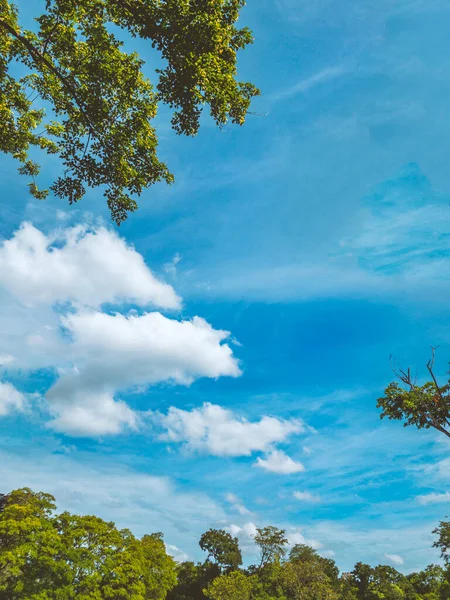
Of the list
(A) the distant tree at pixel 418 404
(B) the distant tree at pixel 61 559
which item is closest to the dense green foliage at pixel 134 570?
(B) the distant tree at pixel 61 559

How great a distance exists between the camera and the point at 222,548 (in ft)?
193

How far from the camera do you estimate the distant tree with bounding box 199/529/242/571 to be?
190 ft

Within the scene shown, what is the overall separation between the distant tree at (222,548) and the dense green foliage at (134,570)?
0.12 m

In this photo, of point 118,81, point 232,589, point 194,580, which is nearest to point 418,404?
point 118,81

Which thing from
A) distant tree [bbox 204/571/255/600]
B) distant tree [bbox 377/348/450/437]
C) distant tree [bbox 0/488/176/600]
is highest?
distant tree [bbox 377/348/450/437]

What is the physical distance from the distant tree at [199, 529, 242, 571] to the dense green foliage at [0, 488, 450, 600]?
0.12 m

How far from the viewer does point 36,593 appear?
29.8 metres

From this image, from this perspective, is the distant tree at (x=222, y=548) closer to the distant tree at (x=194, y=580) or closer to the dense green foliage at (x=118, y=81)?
the distant tree at (x=194, y=580)

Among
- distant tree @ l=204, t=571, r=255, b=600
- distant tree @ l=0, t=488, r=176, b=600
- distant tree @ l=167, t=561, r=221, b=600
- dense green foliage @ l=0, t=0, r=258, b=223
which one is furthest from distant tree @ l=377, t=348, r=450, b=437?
distant tree @ l=167, t=561, r=221, b=600

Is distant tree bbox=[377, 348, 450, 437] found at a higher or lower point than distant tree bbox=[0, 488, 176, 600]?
higher

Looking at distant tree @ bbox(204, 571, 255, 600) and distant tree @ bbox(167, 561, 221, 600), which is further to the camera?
distant tree @ bbox(167, 561, 221, 600)

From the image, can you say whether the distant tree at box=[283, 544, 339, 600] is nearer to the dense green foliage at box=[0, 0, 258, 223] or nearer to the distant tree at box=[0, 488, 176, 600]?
the distant tree at box=[0, 488, 176, 600]

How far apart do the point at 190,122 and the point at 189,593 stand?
210 ft

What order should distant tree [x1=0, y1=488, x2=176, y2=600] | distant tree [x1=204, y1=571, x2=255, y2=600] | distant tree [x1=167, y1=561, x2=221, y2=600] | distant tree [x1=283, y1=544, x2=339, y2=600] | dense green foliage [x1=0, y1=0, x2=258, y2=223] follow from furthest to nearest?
distant tree [x1=167, y1=561, x2=221, y2=600] → distant tree [x1=283, y1=544, x2=339, y2=600] → distant tree [x1=204, y1=571, x2=255, y2=600] → distant tree [x1=0, y1=488, x2=176, y2=600] → dense green foliage [x1=0, y1=0, x2=258, y2=223]
